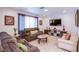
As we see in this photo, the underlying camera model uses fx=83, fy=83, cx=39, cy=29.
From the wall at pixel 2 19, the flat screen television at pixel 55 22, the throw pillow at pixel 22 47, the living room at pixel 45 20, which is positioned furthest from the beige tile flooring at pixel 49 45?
the wall at pixel 2 19

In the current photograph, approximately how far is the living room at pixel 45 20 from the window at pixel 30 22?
4 centimetres

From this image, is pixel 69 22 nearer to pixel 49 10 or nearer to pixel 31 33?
pixel 49 10

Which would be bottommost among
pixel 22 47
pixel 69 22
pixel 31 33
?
pixel 22 47

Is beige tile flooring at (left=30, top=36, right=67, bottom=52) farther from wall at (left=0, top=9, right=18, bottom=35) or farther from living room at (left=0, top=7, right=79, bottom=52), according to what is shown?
wall at (left=0, top=9, right=18, bottom=35)

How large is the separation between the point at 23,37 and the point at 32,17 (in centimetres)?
44

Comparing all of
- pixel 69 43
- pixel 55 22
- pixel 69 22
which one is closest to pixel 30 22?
pixel 55 22

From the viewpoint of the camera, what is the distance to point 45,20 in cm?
172

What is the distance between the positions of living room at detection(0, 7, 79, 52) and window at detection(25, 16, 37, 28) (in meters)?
0.04

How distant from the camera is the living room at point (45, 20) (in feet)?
5.19

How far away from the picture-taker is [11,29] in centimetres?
161

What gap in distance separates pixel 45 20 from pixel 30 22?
315mm
